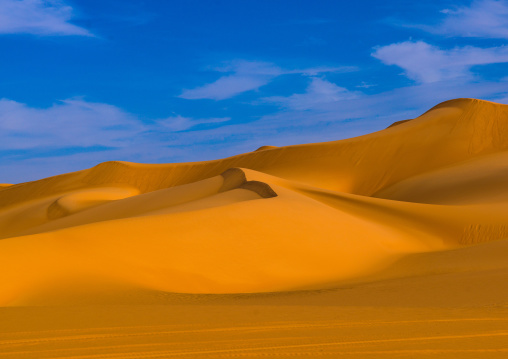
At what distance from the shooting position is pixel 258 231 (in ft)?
66.8

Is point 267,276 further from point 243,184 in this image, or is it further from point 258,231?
point 243,184

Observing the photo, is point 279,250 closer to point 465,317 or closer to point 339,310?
point 339,310

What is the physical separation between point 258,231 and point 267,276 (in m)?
3.37

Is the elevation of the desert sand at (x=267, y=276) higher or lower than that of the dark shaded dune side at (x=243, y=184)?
lower

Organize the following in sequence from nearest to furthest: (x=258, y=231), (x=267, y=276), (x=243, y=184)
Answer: (x=267, y=276) → (x=258, y=231) → (x=243, y=184)

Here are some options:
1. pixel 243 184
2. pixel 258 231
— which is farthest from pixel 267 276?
pixel 243 184

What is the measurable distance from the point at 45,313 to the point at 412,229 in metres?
19.9

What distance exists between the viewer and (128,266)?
15.8 metres

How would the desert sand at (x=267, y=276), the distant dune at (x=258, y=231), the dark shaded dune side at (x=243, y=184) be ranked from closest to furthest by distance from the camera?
the desert sand at (x=267, y=276) → the distant dune at (x=258, y=231) → the dark shaded dune side at (x=243, y=184)

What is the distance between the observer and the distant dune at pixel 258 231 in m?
14.9

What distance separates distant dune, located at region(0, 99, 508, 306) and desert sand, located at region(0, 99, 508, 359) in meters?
0.08

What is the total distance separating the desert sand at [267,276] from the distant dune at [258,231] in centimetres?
8

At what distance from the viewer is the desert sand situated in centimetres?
692

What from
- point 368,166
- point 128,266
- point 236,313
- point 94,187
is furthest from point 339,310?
point 94,187
